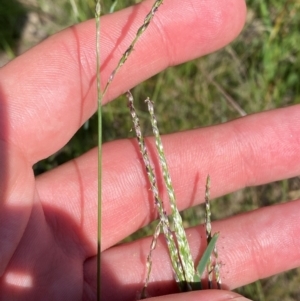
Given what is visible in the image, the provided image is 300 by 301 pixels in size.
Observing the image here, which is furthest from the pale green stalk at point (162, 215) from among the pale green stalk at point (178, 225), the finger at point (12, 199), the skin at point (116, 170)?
the finger at point (12, 199)

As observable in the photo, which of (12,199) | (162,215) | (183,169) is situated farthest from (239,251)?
(12,199)

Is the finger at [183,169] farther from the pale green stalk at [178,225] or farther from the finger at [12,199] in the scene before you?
the pale green stalk at [178,225]

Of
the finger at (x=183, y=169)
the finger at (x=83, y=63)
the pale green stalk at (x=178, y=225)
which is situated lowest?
the pale green stalk at (x=178, y=225)

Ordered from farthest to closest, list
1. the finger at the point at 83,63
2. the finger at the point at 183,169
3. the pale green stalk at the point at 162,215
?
the finger at the point at 183,169 < the finger at the point at 83,63 < the pale green stalk at the point at 162,215

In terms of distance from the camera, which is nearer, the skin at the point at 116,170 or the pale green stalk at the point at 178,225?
the pale green stalk at the point at 178,225

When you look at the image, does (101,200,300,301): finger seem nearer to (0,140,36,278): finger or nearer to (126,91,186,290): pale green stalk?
(126,91,186,290): pale green stalk

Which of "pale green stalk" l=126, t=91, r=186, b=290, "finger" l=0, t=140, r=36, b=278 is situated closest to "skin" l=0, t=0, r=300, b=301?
"finger" l=0, t=140, r=36, b=278
